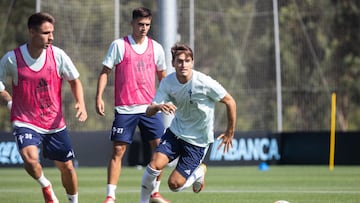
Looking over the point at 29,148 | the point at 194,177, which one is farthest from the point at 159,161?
the point at 29,148

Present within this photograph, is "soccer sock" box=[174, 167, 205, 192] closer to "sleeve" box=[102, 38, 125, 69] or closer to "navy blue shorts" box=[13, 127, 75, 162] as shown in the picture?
"navy blue shorts" box=[13, 127, 75, 162]

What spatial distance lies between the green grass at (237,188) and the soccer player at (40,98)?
9.02 feet

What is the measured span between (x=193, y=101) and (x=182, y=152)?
2.16ft

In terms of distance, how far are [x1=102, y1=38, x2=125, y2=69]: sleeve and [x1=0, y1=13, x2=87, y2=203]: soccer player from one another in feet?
6.04

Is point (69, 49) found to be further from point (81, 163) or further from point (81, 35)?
point (81, 163)

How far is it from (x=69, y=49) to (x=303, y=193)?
54.9ft

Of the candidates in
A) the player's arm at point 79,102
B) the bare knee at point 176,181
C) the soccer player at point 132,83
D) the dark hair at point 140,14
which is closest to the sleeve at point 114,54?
the soccer player at point 132,83

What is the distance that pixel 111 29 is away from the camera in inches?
1181

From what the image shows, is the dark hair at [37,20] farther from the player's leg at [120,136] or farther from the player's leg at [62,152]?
the player's leg at [120,136]

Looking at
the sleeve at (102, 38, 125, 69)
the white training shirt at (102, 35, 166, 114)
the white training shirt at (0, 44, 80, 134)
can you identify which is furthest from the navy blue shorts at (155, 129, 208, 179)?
the sleeve at (102, 38, 125, 69)

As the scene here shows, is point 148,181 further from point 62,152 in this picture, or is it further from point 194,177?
point 62,152

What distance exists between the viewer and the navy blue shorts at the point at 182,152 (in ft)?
36.6

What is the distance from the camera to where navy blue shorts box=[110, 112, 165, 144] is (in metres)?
12.6

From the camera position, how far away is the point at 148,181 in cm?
1112
